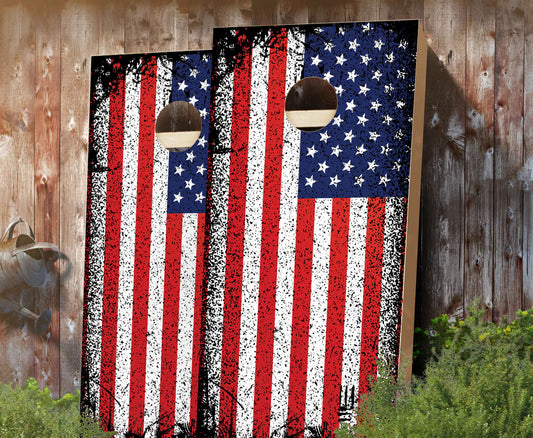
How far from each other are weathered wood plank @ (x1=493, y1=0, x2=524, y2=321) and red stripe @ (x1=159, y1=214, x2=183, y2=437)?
1.85 m

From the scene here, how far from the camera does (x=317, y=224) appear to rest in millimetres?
3455

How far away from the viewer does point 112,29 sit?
4523 mm

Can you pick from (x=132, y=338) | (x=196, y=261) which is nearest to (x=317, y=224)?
(x=196, y=261)

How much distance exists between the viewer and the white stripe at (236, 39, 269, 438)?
3.52m

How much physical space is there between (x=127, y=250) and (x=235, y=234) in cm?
76

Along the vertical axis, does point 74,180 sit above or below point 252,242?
above

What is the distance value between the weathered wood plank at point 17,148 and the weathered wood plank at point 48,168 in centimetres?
6

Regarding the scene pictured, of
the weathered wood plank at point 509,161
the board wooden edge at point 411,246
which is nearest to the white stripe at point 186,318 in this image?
the board wooden edge at point 411,246

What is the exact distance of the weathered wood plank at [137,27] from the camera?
4449 millimetres

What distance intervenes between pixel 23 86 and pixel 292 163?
7.63ft

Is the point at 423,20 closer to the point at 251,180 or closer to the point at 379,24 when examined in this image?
the point at 379,24

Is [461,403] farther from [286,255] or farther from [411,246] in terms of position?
[286,255]

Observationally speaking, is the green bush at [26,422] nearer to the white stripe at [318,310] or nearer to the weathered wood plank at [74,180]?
the white stripe at [318,310]

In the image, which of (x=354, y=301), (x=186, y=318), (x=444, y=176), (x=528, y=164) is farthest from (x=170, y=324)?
(x=528, y=164)
